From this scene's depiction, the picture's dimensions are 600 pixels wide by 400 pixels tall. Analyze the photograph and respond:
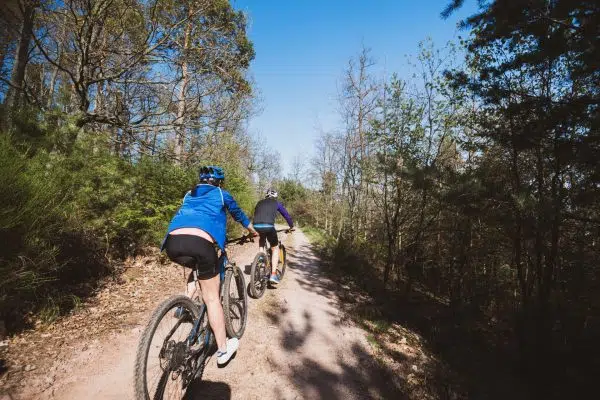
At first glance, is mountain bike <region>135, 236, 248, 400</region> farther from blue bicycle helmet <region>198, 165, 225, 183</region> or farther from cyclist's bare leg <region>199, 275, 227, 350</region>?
blue bicycle helmet <region>198, 165, 225, 183</region>

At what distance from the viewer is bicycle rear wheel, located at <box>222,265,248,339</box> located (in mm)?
3455

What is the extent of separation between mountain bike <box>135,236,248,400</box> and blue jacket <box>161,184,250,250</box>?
402 mm

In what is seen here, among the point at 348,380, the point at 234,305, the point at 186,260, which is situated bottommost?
the point at 348,380

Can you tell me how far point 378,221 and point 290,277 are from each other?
22.1ft

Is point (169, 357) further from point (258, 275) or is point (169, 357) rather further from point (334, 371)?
point (258, 275)

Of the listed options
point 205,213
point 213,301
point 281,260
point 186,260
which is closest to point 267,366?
point 213,301

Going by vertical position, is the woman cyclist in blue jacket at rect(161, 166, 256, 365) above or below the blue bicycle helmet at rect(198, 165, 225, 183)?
below

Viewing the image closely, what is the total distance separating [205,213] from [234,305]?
1.68 meters

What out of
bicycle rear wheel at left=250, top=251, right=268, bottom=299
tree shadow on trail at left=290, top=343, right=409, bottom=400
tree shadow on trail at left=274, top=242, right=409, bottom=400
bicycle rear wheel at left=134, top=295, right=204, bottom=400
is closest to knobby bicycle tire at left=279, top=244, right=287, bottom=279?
bicycle rear wheel at left=250, top=251, right=268, bottom=299

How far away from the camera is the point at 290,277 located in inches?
315

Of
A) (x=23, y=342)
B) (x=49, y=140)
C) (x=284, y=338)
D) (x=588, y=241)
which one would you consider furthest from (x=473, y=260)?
(x=49, y=140)

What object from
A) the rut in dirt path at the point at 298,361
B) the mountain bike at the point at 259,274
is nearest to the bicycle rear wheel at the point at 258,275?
the mountain bike at the point at 259,274

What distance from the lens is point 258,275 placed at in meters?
5.63

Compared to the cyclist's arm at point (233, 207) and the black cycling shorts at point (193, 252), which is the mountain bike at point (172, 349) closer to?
the black cycling shorts at point (193, 252)
